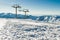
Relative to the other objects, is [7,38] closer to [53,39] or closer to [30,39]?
[30,39]

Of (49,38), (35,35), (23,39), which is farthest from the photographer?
(35,35)

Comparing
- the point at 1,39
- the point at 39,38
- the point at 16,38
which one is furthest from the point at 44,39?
the point at 1,39

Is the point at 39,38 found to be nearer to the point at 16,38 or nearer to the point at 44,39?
the point at 44,39

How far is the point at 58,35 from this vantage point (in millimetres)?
18062

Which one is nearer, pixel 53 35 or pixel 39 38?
pixel 39 38

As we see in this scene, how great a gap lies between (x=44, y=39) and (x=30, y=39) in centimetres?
139

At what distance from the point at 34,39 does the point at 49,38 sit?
1684mm

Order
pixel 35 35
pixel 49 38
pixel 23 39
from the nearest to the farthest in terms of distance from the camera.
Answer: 1. pixel 23 39
2. pixel 49 38
3. pixel 35 35

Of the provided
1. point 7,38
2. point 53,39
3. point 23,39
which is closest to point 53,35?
point 53,39

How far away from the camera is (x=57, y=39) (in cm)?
1645

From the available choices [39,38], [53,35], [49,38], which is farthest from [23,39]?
[53,35]

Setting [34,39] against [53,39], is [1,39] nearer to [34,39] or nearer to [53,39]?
[34,39]

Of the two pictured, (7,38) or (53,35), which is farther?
(53,35)

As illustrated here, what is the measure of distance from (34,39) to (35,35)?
1.75 metres
